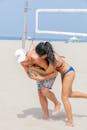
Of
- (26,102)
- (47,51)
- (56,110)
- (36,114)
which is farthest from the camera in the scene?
(26,102)

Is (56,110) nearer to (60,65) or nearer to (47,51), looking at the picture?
(60,65)

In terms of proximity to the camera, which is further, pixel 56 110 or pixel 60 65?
pixel 56 110

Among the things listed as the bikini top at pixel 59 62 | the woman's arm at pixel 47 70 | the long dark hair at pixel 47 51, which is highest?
the long dark hair at pixel 47 51

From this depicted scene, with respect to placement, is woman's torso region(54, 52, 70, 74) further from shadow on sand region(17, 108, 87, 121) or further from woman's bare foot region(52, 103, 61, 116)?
shadow on sand region(17, 108, 87, 121)

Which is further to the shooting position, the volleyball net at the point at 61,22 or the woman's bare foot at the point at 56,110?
the volleyball net at the point at 61,22

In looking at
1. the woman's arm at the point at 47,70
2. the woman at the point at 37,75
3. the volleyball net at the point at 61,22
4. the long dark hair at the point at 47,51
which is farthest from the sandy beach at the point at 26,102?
the volleyball net at the point at 61,22

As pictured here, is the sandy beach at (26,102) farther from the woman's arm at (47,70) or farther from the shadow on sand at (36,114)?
the woman's arm at (47,70)

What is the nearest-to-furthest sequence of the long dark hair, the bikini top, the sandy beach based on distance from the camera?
the long dark hair < the bikini top < the sandy beach

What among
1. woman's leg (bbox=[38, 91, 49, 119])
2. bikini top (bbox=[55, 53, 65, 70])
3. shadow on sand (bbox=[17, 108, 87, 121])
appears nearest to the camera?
bikini top (bbox=[55, 53, 65, 70])

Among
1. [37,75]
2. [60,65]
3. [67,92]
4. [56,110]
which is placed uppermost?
[60,65]

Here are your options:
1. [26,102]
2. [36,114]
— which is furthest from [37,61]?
[26,102]

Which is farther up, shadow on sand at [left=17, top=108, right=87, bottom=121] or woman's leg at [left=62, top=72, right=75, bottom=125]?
woman's leg at [left=62, top=72, right=75, bottom=125]

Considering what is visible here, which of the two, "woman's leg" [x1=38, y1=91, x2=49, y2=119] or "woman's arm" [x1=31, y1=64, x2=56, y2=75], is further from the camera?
"woman's leg" [x1=38, y1=91, x2=49, y2=119]

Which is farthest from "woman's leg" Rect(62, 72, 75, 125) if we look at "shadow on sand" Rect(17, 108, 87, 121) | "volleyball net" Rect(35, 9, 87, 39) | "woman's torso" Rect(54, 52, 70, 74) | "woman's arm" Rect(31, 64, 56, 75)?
"volleyball net" Rect(35, 9, 87, 39)
